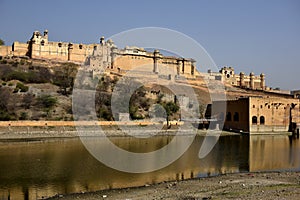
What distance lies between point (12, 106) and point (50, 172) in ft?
50.4

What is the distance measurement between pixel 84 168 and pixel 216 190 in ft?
15.1

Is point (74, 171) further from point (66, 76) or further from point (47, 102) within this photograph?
point (66, 76)

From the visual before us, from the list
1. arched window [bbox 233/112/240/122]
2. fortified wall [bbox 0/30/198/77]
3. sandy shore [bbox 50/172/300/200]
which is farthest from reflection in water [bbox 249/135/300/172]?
fortified wall [bbox 0/30/198/77]

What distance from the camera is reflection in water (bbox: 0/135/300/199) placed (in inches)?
354

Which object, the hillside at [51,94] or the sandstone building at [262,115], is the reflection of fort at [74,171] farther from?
the sandstone building at [262,115]

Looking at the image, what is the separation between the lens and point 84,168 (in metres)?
11.3

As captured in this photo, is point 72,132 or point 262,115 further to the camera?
point 262,115

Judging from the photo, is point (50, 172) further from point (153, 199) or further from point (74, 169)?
point (153, 199)

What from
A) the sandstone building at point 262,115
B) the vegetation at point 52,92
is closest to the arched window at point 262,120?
the sandstone building at point 262,115

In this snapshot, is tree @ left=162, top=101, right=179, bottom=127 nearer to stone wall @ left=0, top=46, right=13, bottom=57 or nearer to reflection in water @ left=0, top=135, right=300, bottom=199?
reflection in water @ left=0, top=135, right=300, bottom=199

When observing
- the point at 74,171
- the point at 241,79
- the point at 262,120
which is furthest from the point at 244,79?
the point at 74,171

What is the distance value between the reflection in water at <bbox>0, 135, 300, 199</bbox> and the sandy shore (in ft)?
2.60

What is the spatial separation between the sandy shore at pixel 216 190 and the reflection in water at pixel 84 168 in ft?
2.60

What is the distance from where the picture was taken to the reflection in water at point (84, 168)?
8.98 m
